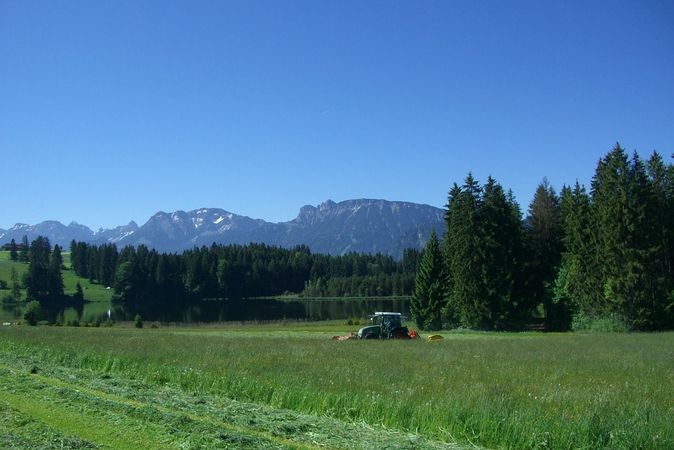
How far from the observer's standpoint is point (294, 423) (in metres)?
11.4

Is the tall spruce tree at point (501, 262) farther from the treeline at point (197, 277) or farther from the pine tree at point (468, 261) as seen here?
the treeline at point (197, 277)

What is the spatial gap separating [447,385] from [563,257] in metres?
50.7

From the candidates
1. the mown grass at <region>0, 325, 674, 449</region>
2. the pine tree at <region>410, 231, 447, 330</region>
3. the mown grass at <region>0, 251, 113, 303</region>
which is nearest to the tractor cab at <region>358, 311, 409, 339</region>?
the mown grass at <region>0, 325, 674, 449</region>

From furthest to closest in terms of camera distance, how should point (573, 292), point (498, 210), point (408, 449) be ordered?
1. point (498, 210)
2. point (573, 292)
3. point (408, 449)

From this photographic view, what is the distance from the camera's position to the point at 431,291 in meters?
67.4

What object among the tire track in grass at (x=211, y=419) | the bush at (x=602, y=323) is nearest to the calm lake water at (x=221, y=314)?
the bush at (x=602, y=323)

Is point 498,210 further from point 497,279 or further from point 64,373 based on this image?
point 64,373

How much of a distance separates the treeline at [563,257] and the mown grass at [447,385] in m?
27.7

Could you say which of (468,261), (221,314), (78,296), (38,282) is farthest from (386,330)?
(78,296)

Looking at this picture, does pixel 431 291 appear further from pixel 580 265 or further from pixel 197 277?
pixel 197 277

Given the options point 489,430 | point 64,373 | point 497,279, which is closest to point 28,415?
point 64,373

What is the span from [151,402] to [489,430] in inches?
290

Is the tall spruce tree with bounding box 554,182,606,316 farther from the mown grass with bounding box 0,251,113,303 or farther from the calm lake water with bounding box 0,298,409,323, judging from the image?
the mown grass with bounding box 0,251,113,303

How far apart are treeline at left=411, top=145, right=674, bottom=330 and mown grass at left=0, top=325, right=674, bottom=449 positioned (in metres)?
27.7
